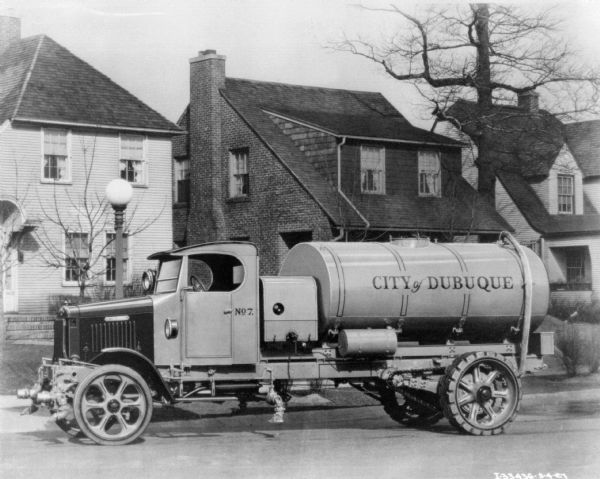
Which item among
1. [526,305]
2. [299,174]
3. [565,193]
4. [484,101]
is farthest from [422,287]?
[565,193]

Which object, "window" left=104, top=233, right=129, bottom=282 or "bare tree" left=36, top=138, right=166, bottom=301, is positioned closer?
"bare tree" left=36, top=138, right=166, bottom=301

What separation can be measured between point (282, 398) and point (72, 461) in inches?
134

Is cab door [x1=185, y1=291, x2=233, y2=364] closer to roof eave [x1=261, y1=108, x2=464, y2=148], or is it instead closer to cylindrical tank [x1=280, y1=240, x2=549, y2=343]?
cylindrical tank [x1=280, y1=240, x2=549, y2=343]

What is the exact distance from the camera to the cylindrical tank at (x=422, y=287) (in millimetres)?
12359

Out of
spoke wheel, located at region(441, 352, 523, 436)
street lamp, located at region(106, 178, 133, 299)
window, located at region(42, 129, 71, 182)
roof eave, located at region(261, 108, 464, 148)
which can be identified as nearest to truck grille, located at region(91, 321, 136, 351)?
street lamp, located at region(106, 178, 133, 299)

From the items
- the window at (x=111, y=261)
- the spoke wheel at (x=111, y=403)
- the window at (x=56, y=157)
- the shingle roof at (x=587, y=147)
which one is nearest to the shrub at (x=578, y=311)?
the shingle roof at (x=587, y=147)

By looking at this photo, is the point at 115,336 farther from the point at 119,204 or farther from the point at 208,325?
the point at 119,204

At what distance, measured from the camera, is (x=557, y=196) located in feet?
128

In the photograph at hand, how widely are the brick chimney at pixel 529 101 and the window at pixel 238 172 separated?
9.24 metres

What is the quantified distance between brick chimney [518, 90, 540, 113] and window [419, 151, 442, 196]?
3373mm

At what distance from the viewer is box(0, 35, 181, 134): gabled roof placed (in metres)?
28.2

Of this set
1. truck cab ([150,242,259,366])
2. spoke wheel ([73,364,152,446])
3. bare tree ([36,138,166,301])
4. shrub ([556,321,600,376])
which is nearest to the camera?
spoke wheel ([73,364,152,446])

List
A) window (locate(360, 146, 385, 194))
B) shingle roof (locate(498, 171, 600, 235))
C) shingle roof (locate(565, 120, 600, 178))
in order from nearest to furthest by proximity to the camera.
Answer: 1. window (locate(360, 146, 385, 194))
2. shingle roof (locate(498, 171, 600, 235))
3. shingle roof (locate(565, 120, 600, 178))

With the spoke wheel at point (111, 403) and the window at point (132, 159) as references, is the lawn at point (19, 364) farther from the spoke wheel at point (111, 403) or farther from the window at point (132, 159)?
the window at point (132, 159)
